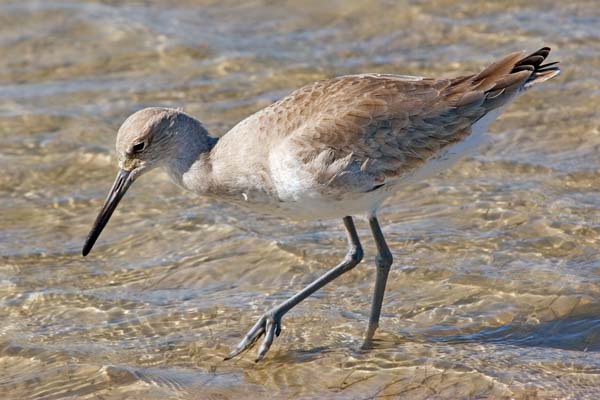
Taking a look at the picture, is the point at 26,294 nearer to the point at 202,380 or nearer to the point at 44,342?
the point at 44,342

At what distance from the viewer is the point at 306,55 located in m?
10.1

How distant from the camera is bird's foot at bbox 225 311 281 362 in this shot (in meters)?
6.03

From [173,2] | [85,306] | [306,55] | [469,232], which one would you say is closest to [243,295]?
[85,306]

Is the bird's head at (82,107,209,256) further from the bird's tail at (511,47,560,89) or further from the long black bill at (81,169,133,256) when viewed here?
the bird's tail at (511,47,560,89)

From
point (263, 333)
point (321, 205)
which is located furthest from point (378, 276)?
point (263, 333)

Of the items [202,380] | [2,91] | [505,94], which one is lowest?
[202,380]

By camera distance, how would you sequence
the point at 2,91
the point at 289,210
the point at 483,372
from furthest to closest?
the point at 2,91, the point at 289,210, the point at 483,372

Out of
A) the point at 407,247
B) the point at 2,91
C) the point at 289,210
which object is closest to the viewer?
the point at 289,210

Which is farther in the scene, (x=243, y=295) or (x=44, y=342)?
(x=243, y=295)

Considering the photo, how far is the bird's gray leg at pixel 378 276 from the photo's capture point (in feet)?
20.4

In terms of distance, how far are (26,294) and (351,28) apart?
5.01 m

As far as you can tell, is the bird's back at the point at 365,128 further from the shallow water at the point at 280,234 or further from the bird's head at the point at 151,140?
the shallow water at the point at 280,234

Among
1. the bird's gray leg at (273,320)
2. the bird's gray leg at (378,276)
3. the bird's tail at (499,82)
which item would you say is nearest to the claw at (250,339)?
the bird's gray leg at (273,320)

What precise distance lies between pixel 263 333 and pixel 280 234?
1422 millimetres
